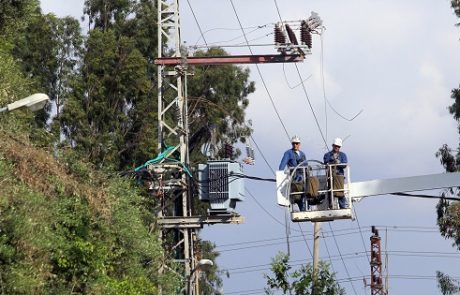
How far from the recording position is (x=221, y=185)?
33.1 meters

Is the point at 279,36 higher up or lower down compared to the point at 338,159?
higher up

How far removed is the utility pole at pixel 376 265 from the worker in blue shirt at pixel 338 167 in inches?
1123

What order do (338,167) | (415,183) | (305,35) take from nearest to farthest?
(415,183), (338,167), (305,35)

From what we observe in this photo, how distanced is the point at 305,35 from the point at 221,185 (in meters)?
4.40

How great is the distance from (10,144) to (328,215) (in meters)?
6.10

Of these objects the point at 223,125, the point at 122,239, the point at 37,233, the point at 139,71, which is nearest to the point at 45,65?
the point at 139,71

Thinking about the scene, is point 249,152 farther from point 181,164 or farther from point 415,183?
point 415,183

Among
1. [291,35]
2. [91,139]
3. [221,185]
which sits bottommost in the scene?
[221,185]

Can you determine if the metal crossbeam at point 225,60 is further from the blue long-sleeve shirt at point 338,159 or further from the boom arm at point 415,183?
the boom arm at point 415,183

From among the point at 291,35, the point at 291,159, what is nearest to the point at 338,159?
the point at 291,159

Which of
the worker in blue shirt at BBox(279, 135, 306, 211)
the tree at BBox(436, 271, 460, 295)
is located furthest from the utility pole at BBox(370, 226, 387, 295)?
the worker in blue shirt at BBox(279, 135, 306, 211)

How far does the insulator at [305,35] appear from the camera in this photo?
31.9 meters

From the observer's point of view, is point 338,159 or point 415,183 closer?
point 415,183

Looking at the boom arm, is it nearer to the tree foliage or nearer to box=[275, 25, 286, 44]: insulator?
the tree foliage
